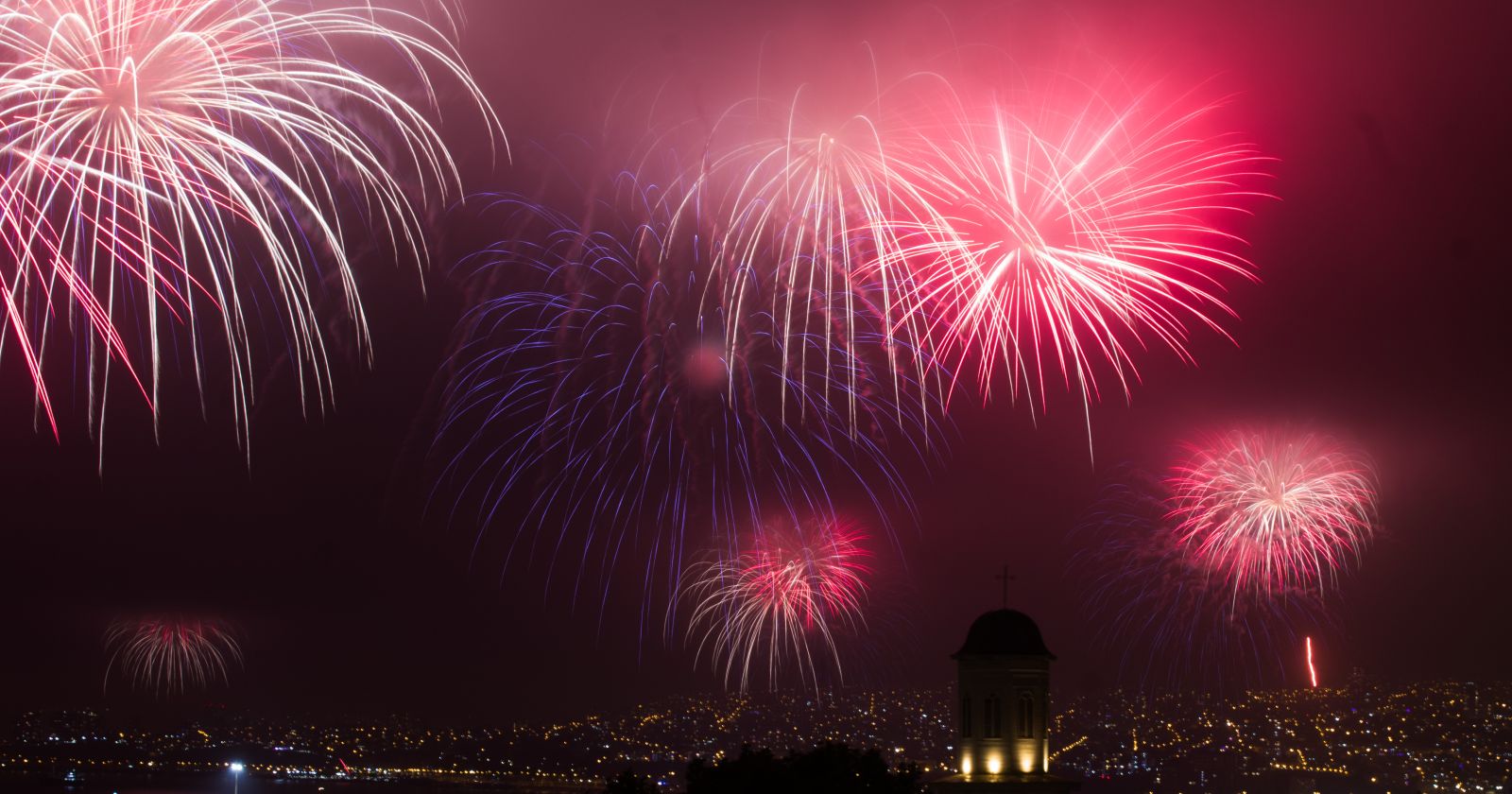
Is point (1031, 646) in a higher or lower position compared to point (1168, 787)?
higher

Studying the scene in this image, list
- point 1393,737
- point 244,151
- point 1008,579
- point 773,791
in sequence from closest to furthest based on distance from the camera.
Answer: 1. point 244,151
2. point 773,791
3. point 1008,579
4. point 1393,737

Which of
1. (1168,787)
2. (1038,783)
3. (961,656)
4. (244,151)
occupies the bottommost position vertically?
(1168,787)

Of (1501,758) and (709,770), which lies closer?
(709,770)

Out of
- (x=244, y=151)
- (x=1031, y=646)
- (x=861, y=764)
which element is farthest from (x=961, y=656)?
(x=244, y=151)

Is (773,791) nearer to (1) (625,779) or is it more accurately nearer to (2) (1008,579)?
(1) (625,779)

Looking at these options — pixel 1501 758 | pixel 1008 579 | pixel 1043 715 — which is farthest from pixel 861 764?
pixel 1501 758

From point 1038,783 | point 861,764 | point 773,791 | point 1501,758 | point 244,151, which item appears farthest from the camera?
point 1501,758

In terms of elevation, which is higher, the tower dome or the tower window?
the tower dome

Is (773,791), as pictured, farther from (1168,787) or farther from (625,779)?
(1168,787)

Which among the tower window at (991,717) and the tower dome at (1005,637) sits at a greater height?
the tower dome at (1005,637)
